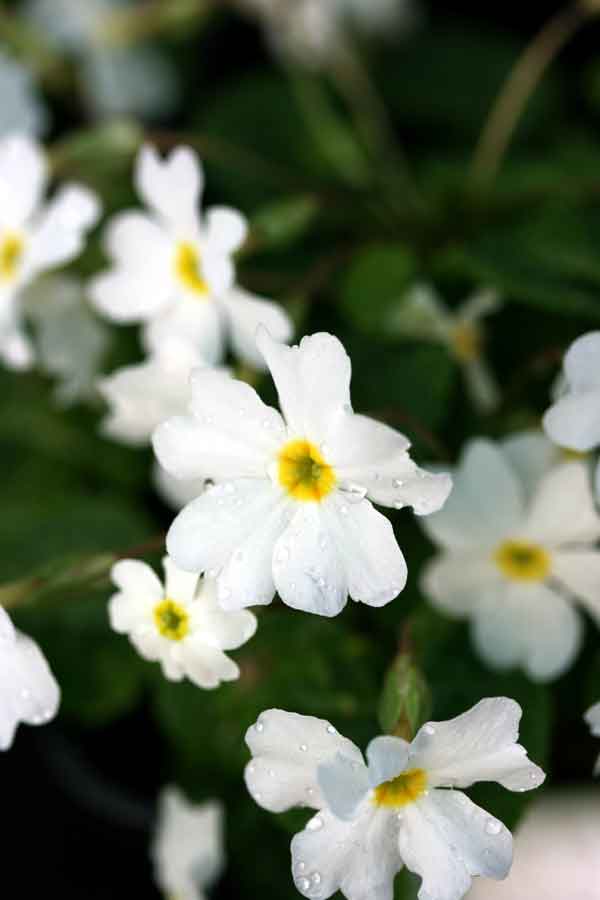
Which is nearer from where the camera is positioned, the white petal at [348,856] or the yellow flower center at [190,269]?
the white petal at [348,856]

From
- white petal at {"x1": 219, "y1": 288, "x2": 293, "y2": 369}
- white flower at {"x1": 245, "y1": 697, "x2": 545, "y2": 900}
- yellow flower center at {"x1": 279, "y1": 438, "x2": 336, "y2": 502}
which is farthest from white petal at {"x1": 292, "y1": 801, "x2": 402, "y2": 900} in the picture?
white petal at {"x1": 219, "y1": 288, "x2": 293, "y2": 369}

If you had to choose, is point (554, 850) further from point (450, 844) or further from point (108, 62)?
point (108, 62)

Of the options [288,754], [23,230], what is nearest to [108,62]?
[23,230]

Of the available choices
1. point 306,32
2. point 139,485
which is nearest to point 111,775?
point 139,485

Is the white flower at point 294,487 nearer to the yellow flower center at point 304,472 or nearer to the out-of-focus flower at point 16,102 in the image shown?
the yellow flower center at point 304,472

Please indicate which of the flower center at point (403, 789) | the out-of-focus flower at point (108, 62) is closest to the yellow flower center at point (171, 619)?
the flower center at point (403, 789)

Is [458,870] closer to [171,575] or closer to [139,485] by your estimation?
[171,575]
